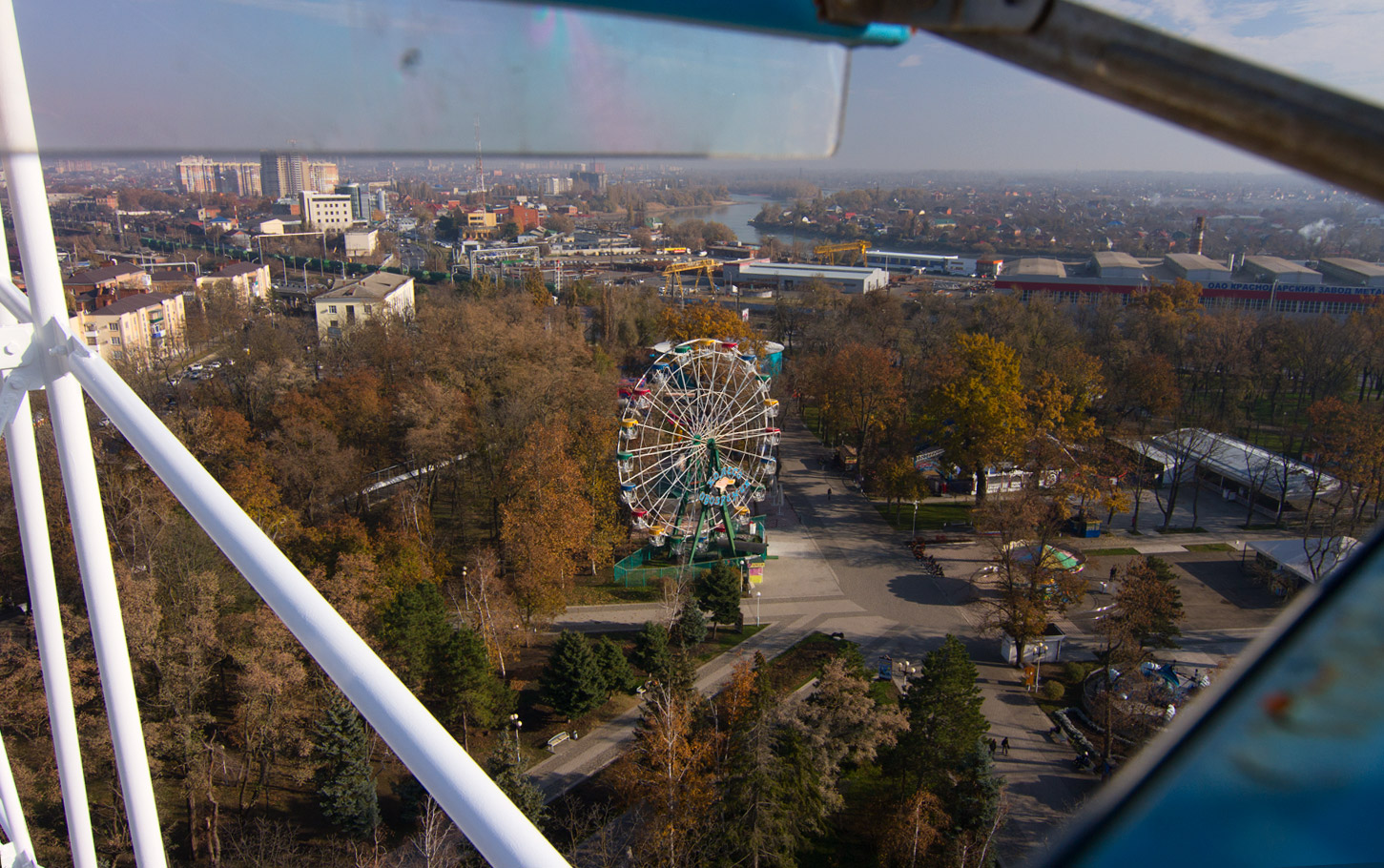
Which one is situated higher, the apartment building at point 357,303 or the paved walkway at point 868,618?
the apartment building at point 357,303

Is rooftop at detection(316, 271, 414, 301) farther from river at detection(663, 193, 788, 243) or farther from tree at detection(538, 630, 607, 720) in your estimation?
river at detection(663, 193, 788, 243)

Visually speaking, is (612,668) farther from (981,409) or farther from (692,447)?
(981,409)

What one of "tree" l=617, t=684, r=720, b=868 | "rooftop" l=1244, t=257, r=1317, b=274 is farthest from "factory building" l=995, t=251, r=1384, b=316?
"tree" l=617, t=684, r=720, b=868

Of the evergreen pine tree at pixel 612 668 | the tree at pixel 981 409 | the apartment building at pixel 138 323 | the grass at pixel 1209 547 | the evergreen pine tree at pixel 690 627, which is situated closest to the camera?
the evergreen pine tree at pixel 612 668

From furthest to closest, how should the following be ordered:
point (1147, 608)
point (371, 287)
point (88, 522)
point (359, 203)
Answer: point (359, 203), point (371, 287), point (1147, 608), point (88, 522)

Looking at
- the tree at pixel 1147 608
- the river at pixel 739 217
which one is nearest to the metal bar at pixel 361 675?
the tree at pixel 1147 608

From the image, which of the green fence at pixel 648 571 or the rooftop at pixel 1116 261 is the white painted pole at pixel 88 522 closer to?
the green fence at pixel 648 571

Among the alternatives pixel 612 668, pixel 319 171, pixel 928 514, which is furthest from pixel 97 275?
pixel 319 171
